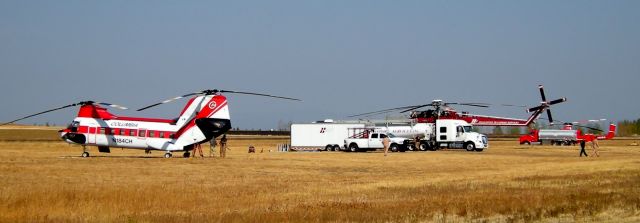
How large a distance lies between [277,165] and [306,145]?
30.2m

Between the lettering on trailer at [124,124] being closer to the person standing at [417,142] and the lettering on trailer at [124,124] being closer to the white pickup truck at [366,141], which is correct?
the white pickup truck at [366,141]

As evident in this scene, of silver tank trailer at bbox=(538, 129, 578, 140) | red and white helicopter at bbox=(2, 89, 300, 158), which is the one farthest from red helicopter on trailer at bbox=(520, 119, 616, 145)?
red and white helicopter at bbox=(2, 89, 300, 158)

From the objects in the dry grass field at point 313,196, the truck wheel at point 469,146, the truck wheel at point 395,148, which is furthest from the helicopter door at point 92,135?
the truck wheel at point 469,146

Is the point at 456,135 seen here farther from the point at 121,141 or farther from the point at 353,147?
the point at 121,141

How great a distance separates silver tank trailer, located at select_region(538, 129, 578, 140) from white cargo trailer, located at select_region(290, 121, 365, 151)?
118 ft

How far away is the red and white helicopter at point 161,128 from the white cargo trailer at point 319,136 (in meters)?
21.3

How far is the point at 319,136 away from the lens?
217 feet

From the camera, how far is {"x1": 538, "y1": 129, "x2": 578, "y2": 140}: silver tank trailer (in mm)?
91188

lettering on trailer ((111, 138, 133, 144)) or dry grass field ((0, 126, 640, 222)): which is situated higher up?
lettering on trailer ((111, 138, 133, 144))

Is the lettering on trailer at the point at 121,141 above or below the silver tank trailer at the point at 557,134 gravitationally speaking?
below

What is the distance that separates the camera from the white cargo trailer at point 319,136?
65.4 m

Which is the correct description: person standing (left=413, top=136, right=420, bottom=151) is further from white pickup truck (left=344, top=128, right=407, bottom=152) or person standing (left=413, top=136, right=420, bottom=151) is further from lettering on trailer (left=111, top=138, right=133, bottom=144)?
lettering on trailer (left=111, top=138, right=133, bottom=144)

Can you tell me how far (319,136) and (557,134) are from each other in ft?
123

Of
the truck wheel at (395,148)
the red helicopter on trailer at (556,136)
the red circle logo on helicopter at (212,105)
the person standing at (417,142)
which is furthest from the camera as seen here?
the red helicopter on trailer at (556,136)
